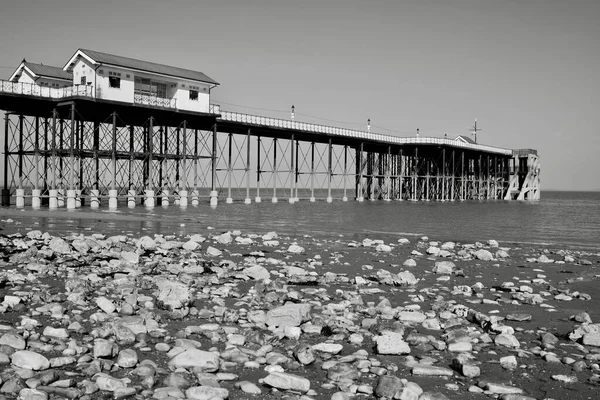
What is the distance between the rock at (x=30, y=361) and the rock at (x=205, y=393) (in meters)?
1.55

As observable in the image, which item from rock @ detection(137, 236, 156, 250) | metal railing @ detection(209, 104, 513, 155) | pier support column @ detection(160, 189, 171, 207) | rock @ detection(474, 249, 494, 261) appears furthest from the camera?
metal railing @ detection(209, 104, 513, 155)

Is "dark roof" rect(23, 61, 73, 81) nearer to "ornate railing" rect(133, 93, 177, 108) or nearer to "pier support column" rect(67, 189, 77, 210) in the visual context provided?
"ornate railing" rect(133, 93, 177, 108)

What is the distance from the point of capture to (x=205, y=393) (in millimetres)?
4906

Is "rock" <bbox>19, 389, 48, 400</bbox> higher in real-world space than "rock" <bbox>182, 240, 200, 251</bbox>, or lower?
lower

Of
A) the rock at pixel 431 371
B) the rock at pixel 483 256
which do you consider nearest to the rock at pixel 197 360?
the rock at pixel 431 371

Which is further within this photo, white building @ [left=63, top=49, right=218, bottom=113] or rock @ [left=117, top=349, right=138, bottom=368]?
white building @ [left=63, top=49, right=218, bottom=113]

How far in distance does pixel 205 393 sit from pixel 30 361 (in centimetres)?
184

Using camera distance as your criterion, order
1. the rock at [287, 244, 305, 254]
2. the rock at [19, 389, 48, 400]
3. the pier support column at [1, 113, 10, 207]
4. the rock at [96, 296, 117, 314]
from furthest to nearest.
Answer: the pier support column at [1, 113, 10, 207] → the rock at [287, 244, 305, 254] → the rock at [96, 296, 117, 314] → the rock at [19, 389, 48, 400]

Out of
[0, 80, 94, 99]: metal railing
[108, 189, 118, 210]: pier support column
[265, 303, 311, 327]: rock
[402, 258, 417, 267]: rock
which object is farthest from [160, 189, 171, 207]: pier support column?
[265, 303, 311, 327]: rock

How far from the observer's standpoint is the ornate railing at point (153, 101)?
1676 inches

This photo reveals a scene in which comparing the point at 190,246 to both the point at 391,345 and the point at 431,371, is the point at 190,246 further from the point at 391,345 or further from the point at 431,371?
the point at 431,371

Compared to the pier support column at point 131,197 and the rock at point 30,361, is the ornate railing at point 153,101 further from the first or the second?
the rock at point 30,361

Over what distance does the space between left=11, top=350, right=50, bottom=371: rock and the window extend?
38.0 metres

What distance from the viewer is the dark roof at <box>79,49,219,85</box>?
4050cm
